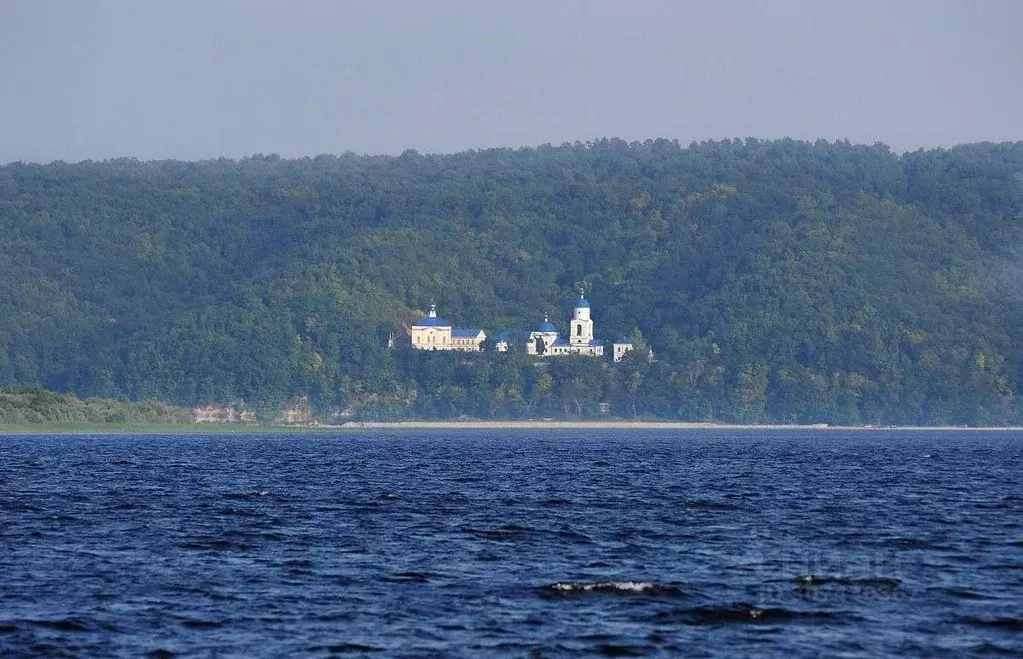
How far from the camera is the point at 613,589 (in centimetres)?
4178

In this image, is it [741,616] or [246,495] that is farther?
[246,495]

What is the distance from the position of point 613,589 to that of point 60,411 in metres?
145

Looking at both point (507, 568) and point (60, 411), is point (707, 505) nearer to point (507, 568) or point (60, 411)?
point (507, 568)

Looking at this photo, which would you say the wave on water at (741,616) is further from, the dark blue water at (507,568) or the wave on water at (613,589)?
the wave on water at (613,589)

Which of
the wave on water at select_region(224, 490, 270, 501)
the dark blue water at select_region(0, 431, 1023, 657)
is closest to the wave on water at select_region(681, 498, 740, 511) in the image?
the dark blue water at select_region(0, 431, 1023, 657)

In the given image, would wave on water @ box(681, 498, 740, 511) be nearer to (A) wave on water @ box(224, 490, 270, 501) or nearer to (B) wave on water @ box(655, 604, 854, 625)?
(A) wave on water @ box(224, 490, 270, 501)

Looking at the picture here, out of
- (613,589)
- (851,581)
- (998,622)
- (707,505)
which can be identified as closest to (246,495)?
(707,505)

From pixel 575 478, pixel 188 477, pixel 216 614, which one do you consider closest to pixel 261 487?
pixel 188 477

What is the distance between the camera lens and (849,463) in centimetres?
11931

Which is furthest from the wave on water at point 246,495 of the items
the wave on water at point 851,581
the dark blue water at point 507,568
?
the wave on water at point 851,581

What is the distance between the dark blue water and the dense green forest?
290 ft

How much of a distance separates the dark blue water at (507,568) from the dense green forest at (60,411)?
88.2m

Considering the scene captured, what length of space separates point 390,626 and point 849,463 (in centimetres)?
8575

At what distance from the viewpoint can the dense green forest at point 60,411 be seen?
17188 centimetres
